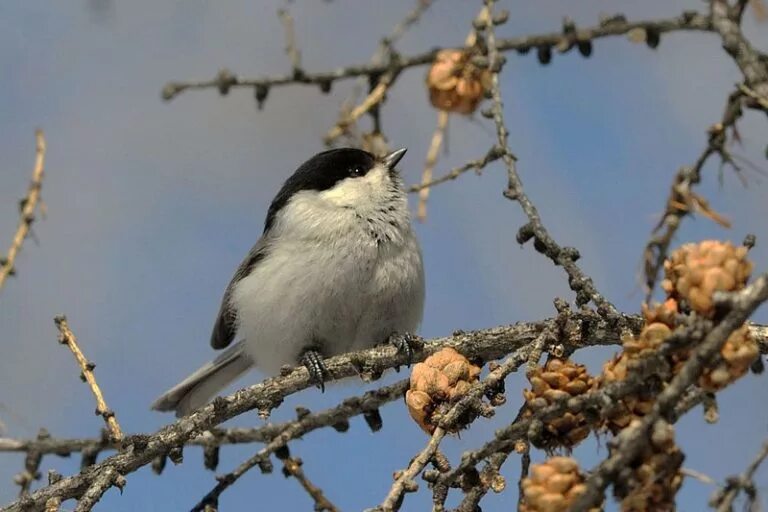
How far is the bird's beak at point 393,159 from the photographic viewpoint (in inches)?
166

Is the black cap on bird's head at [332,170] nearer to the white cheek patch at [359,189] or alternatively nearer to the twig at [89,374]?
the white cheek patch at [359,189]

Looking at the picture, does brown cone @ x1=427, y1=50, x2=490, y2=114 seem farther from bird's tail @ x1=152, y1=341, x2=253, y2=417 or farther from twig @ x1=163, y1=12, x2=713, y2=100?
bird's tail @ x1=152, y1=341, x2=253, y2=417

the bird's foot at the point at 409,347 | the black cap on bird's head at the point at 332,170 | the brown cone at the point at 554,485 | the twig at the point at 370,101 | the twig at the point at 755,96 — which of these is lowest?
the brown cone at the point at 554,485

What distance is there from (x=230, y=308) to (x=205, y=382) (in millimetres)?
363

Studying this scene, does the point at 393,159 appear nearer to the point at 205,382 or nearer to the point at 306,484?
the point at 205,382

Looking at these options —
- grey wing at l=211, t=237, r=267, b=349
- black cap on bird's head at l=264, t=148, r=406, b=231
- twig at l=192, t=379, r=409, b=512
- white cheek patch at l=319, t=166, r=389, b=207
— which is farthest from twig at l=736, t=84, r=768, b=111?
grey wing at l=211, t=237, r=267, b=349

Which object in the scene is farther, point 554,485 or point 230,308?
point 230,308

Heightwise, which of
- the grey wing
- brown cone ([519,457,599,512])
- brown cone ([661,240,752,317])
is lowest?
brown cone ([519,457,599,512])

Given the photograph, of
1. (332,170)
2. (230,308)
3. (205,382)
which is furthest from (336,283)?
(205,382)

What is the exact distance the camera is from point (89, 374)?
2.06 m

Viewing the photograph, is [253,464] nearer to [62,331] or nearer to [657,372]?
[62,331]

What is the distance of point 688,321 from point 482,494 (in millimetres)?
425

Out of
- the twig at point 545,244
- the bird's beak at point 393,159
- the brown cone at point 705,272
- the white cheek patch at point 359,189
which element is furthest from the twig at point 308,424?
the bird's beak at point 393,159

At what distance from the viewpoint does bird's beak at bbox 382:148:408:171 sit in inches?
166
